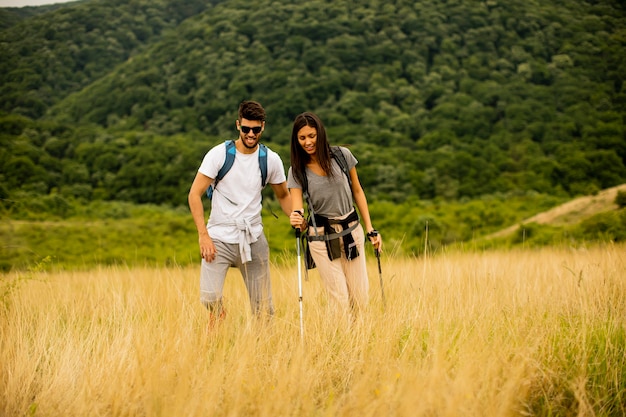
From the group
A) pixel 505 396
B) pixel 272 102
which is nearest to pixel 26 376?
pixel 505 396

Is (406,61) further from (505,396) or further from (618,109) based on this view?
(505,396)

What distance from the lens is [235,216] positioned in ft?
12.5

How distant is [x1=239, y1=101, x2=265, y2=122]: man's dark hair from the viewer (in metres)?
3.71

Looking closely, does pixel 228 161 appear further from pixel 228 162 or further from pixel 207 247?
pixel 207 247

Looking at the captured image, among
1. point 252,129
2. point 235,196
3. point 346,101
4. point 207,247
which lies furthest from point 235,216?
point 346,101

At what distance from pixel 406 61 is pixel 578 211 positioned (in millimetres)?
53774

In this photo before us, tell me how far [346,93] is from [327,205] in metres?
61.5

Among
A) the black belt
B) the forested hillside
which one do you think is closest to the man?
the black belt

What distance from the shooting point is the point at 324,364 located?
3.19m

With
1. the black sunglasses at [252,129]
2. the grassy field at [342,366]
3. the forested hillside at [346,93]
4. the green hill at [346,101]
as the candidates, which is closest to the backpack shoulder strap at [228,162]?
the black sunglasses at [252,129]

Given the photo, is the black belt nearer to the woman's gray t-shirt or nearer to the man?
the woman's gray t-shirt

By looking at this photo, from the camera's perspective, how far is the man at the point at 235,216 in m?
3.73

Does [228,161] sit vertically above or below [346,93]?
below

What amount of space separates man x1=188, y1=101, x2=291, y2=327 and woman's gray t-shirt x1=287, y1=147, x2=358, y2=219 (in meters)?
0.27
